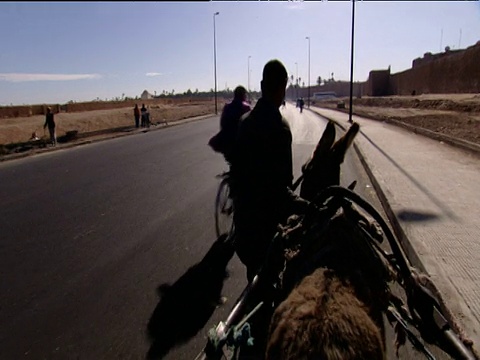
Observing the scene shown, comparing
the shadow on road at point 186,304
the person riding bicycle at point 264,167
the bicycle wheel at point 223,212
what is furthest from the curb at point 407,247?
the bicycle wheel at point 223,212

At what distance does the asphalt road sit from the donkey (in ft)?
5.93

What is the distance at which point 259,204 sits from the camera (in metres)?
2.88

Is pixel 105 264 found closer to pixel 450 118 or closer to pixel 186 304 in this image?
pixel 186 304

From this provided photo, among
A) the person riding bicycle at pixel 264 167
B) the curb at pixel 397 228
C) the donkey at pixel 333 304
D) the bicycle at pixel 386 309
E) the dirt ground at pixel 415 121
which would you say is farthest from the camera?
the dirt ground at pixel 415 121

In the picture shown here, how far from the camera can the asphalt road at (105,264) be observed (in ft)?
11.5

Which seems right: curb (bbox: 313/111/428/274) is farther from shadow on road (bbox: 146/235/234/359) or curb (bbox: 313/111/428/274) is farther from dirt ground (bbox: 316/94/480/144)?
dirt ground (bbox: 316/94/480/144)

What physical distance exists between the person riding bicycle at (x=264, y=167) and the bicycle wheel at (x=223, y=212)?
313 centimetres

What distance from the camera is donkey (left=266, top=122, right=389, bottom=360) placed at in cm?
149

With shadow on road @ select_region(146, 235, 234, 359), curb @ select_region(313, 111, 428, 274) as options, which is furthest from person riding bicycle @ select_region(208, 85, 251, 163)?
curb @ select_region(313, 111, 428, 274)

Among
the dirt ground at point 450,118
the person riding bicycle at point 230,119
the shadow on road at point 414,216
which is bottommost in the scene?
the shadow on road at point 414,216

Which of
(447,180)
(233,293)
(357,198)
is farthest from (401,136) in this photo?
(357,198)

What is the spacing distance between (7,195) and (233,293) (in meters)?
7.27

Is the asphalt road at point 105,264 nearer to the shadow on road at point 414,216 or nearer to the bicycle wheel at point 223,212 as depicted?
the bicycle wheel at point 223,212

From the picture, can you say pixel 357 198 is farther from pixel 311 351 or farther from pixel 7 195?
pixel 7 195
